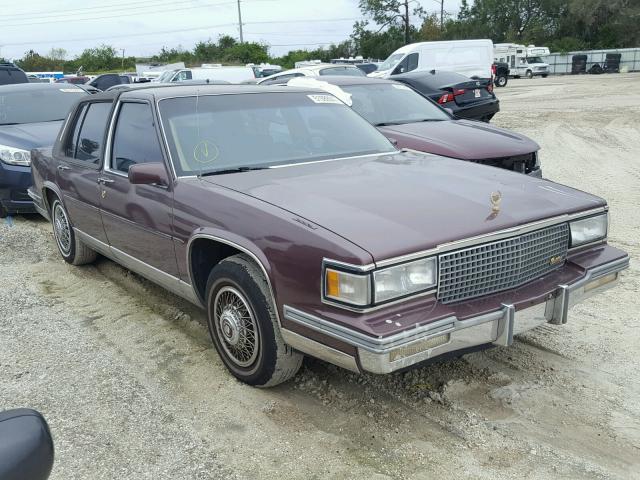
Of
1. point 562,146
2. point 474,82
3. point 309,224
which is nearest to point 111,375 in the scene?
point 309,224

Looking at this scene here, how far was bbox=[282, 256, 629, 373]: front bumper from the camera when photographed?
2730 millimetres

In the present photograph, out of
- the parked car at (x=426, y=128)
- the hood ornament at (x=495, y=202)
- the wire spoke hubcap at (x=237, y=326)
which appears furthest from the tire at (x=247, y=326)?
the parked car at (x=426, y=128)

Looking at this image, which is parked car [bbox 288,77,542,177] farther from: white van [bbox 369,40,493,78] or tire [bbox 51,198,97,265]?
white van [bbox 369,40,493,78]

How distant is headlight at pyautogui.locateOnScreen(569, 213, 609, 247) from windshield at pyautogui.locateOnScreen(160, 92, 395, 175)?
149 centimetres

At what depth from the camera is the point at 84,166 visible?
5078mm

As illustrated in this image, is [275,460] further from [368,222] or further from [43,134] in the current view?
[43,134]

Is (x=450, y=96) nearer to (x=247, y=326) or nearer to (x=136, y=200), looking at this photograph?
(x=136, y=200)

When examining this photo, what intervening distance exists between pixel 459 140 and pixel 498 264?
13.1 ft

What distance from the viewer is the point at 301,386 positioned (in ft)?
11.8

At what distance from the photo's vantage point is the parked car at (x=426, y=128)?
6746 mm

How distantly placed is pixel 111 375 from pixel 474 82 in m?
8.77

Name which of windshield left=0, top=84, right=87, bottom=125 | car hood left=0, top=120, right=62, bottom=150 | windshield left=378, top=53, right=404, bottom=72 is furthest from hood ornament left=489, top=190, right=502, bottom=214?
windshield left=378, top=53, right=404, bottom=72

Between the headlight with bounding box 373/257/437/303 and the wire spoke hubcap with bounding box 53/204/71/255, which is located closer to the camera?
the headlight with bounding box 373/257/437/303

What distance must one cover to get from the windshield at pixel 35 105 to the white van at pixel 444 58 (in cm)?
1230
